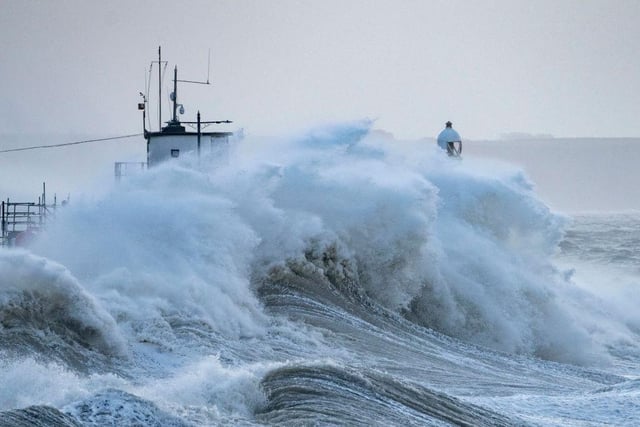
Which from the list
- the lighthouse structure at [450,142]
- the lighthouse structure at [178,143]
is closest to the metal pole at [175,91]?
the lighthouse structure at [178,143]

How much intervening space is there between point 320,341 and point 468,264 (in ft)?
25.2

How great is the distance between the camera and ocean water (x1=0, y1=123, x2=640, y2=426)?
35.9 ft

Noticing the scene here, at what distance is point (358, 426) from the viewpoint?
1071 cm

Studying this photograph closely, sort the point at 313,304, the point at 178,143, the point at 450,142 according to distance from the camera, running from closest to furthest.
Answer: the point at 313,304
the point at 178,143
the point at 450,142

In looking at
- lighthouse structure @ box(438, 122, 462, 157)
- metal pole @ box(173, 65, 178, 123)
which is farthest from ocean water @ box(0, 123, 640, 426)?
metal pole @ box(173, 65, 178, 123)

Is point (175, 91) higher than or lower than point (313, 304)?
higher

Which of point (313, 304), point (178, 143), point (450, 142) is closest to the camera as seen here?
point (313, 304)

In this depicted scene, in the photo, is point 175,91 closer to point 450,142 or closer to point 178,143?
point 178,143

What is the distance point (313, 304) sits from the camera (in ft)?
57.5

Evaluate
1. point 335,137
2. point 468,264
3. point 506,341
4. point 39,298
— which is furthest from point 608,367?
point 39,298

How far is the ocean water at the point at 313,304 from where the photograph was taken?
10.9 metres

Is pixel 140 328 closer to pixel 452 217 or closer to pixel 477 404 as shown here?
pixel 477 404

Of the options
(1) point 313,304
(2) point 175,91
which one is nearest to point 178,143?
(2) point 175,91

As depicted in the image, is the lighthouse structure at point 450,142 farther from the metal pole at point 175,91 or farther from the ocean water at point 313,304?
the metal pole at point 175,91
